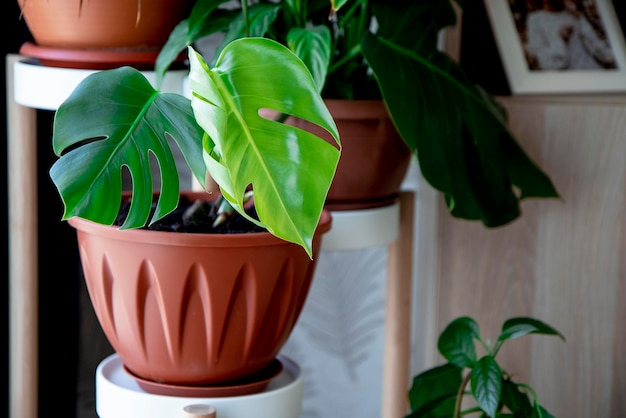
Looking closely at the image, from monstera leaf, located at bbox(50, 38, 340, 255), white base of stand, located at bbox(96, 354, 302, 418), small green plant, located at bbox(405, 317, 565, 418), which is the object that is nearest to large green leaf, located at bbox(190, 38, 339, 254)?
monstera leaf, located at bbox(50, 38, 340, 255)

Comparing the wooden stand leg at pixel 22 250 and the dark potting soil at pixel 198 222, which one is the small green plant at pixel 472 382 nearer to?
the dark potting soil at pixel 198 222

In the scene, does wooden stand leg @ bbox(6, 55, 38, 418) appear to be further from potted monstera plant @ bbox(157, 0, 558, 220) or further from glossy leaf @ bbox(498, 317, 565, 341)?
glossy leaf @ bbox(498, 317, 565, 341)

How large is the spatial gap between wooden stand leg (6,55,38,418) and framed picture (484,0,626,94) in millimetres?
722

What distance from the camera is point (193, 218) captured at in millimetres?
883

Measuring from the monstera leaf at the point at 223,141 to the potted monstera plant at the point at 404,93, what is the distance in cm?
24

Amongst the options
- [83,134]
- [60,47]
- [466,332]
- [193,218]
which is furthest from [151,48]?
[466,332]

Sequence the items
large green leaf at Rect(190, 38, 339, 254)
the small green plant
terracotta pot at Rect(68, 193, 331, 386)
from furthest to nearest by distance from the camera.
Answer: the small green plant → terracotta pot at Rect(68, 193, 331, 386) → large green leaf at Rect(190, 38, 339, 254)

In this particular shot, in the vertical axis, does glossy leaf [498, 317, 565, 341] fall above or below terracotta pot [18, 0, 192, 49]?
below

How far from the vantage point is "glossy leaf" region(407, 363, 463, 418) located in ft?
3.34

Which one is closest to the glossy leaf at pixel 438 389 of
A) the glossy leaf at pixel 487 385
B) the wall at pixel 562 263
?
the glossy leaf at pixel 487 385

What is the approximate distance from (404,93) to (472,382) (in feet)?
1.09

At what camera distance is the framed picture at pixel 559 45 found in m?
1.30

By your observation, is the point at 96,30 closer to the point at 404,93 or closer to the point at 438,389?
the point at 404,93

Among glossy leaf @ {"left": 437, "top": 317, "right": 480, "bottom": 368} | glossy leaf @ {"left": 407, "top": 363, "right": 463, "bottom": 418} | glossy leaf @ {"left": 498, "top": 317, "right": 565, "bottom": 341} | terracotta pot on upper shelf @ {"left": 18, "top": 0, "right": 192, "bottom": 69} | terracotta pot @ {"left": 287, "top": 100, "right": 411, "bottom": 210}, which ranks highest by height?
terracotta pot on upper shelf @ {"left": 18, "top": 0, "right": 192, "bottom": 69}
